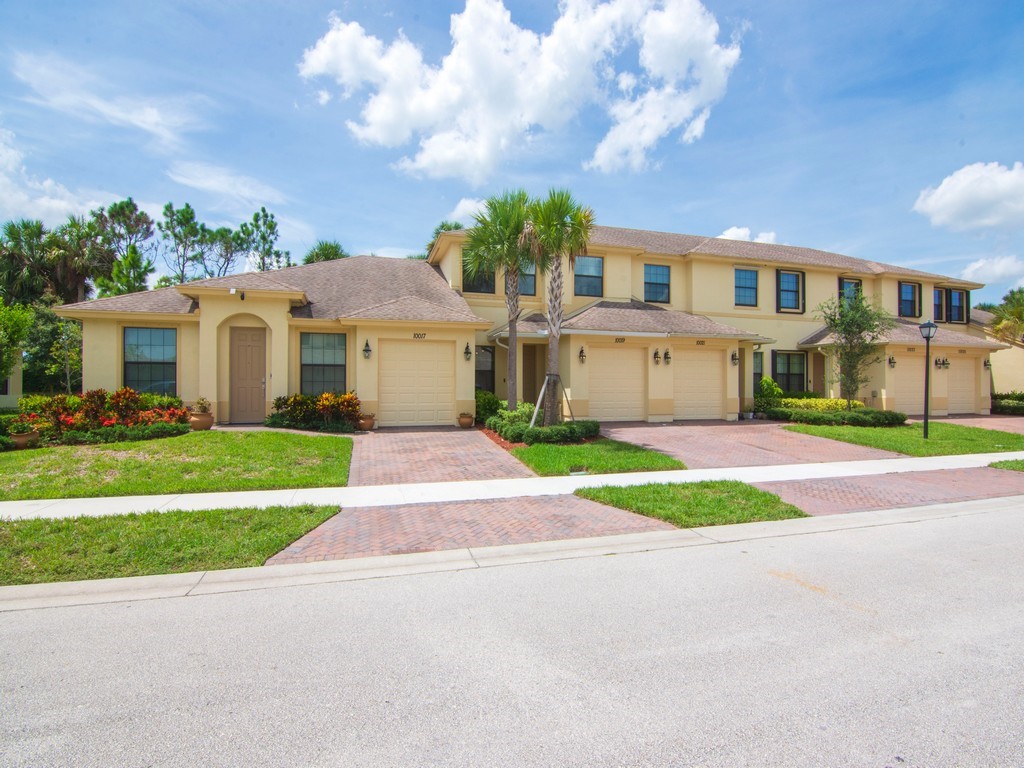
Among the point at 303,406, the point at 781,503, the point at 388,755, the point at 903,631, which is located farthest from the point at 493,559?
the point at 303,406

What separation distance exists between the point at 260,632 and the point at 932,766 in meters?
4.25

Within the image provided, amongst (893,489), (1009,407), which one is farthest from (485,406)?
(1009,407)

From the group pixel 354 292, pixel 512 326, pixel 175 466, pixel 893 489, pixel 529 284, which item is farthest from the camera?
pixel 529 284

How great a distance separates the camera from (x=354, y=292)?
18859 mm

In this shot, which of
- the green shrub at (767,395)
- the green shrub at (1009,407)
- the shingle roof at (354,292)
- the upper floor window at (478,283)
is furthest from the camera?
the green shrub at (1009,407)

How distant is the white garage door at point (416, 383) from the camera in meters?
16.9

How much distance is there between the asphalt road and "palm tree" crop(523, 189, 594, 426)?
9207mm

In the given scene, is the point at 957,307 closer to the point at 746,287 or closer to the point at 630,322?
the point at 746,287

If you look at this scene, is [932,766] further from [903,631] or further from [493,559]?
[493,559]

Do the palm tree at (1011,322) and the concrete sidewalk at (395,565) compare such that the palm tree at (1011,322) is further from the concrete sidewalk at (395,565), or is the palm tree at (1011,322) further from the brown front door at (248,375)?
the brown front door at (248,375)

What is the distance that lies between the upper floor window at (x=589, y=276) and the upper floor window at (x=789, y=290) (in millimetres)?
8255

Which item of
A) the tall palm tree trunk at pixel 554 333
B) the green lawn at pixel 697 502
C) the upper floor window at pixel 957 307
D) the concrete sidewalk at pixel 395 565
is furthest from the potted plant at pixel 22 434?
the upper floor window at pixel 957 307

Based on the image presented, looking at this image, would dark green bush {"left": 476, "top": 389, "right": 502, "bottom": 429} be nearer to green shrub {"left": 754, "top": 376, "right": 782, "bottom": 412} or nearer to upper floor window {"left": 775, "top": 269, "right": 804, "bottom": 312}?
green shrub {"left": 754, "top": 376, "right": 782, "bottom": 412}

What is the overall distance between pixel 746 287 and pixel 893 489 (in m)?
14.7
